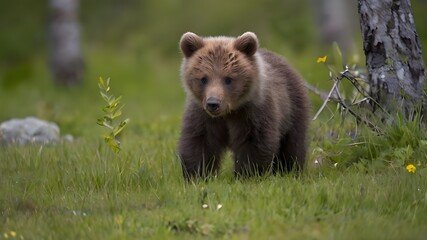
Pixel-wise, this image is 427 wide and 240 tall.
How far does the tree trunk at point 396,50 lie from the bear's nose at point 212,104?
1.55 meters

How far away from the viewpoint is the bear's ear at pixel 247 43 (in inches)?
248

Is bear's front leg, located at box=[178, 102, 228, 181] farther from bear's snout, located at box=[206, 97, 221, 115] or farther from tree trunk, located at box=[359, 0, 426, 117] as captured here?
tree trunk, located at box=[359, 0, 426, 117]

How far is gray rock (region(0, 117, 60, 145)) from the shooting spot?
28.4 feet

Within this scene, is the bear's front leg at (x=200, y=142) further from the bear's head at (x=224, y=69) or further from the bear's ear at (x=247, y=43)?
the bear's ear at (x=247, y=43)

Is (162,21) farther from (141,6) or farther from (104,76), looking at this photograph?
(104,76)

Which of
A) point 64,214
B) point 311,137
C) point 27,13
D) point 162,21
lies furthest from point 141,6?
point 64,214

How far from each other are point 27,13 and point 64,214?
16149mm

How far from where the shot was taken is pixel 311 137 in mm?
7359

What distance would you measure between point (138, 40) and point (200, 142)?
512 inches

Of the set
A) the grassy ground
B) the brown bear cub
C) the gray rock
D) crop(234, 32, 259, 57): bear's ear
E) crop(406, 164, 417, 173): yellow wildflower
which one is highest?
crop(234, 32, 259, 57): bear's ear

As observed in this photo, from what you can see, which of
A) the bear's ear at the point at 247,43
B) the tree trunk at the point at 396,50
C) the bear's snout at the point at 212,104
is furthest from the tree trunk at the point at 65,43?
the bear's snout at the point at 212,104

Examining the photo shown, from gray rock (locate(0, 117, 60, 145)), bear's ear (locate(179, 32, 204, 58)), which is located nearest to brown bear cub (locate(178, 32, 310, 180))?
bear's ear (locate(179, 32, 204, 58))

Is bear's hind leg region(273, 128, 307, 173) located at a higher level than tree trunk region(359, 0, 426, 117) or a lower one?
lower

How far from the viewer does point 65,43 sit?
15984mm
